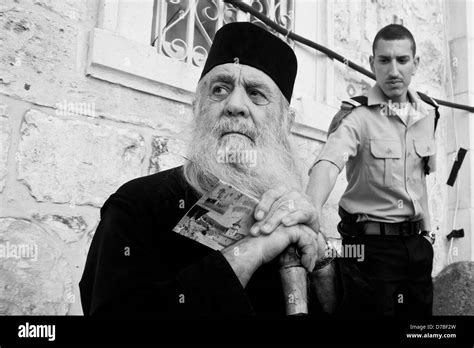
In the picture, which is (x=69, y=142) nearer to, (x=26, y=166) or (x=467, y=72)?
(x=26, y=166)

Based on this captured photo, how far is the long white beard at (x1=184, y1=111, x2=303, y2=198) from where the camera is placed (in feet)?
6.72

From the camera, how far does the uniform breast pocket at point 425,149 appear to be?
10.4 feet

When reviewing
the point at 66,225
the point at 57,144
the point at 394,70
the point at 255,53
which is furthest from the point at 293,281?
the point at 394,70

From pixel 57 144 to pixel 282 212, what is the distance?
5.44 ft

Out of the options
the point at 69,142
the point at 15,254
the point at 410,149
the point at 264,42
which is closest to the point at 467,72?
the point at 410,149

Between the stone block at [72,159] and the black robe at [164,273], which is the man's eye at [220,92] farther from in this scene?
the stone block at [72,159]

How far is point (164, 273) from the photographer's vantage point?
1770mm

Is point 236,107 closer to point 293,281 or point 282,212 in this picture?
point 282,212

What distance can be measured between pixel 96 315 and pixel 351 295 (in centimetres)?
93

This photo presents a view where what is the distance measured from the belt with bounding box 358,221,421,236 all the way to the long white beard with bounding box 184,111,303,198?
1.02 meters

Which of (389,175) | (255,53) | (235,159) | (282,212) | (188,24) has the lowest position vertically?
(282,212)

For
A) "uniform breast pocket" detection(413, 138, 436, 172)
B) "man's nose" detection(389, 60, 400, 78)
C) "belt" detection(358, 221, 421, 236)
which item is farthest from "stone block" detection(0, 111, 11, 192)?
"uniform breast pocket" detection(413, 138, 436, 172)

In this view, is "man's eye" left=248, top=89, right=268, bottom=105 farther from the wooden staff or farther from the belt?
the belt

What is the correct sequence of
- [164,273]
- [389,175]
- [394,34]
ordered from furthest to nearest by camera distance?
[394,34] → [389,175] → [164,273]
